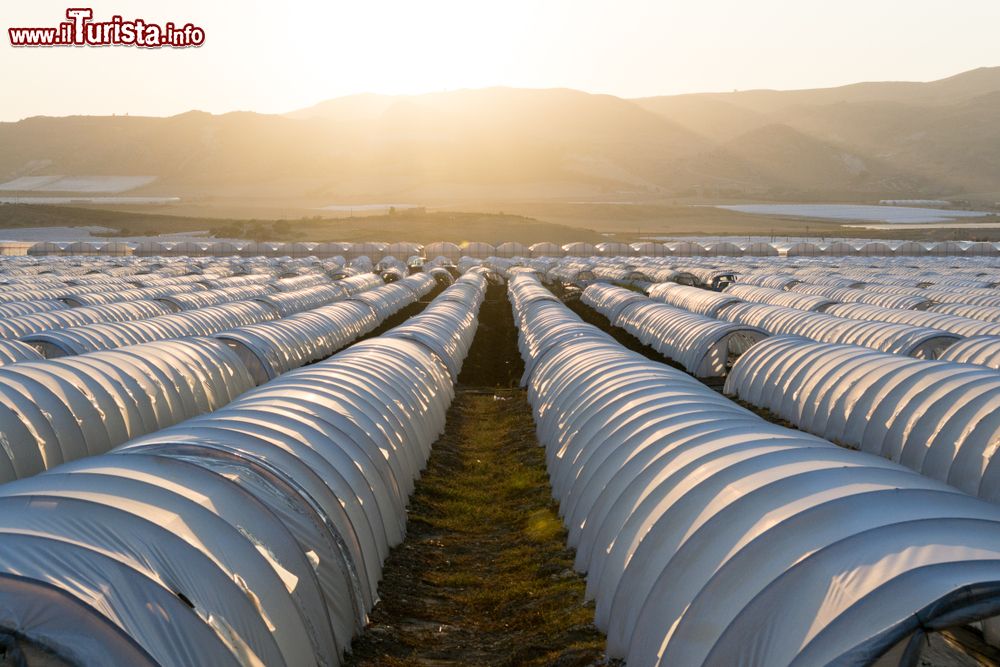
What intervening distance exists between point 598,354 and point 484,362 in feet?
49.2

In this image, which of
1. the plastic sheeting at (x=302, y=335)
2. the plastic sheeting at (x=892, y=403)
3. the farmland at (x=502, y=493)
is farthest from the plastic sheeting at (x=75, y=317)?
the plastic sheeting at (x=892, y=403)

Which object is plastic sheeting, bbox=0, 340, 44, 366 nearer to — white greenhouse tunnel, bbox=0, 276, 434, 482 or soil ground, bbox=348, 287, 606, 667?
white greenhouse tunnel, bbox=0, 276, 434, 482

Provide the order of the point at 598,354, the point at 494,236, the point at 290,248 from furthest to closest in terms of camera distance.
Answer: the point at 494,236, the point at 290,248, the point at 598,354

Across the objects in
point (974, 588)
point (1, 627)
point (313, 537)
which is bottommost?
point (313, 537)

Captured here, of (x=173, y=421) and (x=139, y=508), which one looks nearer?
(x=139, y=508)

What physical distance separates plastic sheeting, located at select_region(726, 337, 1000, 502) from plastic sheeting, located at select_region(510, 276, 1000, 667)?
16.1 feet

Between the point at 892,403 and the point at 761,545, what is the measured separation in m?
13.7

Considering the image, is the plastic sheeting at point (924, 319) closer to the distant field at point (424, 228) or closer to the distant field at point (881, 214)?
the distant field at point (424, 228)

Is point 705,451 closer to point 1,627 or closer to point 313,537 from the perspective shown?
point 313,537

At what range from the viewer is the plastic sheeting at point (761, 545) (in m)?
8.12

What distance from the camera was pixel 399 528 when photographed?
17.9 meters

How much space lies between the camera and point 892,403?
22.2 meters

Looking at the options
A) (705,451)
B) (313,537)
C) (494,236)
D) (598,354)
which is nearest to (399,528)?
(313,537)

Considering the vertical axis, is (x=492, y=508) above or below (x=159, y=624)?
below
